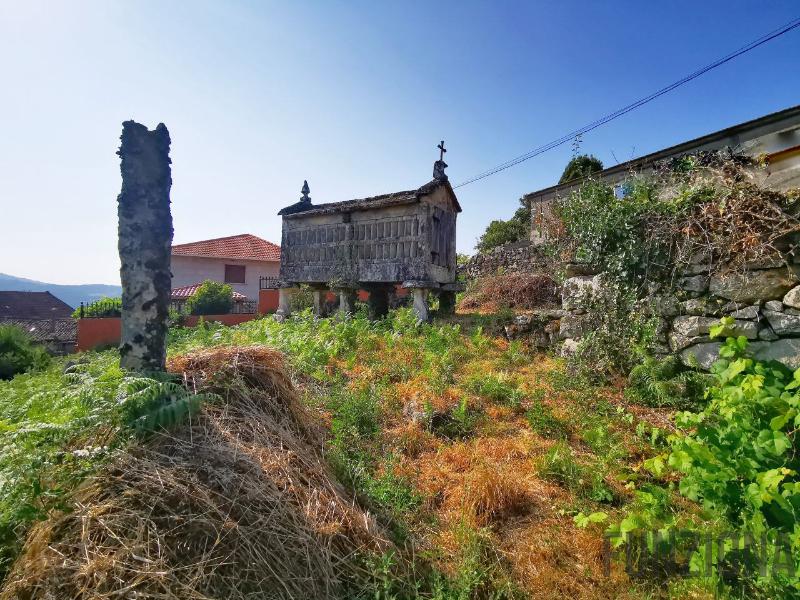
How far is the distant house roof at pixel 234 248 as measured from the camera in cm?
2280

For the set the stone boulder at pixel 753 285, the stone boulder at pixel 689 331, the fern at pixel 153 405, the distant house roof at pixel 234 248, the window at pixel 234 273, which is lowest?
the fern at pixel 153 405

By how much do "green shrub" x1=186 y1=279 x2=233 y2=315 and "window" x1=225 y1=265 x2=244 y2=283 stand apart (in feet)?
27.1

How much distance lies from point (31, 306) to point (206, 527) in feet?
105

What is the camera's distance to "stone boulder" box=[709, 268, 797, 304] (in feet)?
13.1

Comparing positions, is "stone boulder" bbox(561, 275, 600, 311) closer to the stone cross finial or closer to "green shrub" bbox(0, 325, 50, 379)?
the stone cross finial

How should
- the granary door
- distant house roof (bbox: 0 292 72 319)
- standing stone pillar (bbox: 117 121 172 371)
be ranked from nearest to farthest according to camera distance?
standing stone pillar (bbox: 117 121 172 371)
the granary door
distant house roof (bbox: 0 292 72 319)

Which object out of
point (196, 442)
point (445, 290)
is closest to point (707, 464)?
point (196, 442)

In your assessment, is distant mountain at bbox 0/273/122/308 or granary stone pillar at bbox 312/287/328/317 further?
distant mountain at bbox 0/273/122/308

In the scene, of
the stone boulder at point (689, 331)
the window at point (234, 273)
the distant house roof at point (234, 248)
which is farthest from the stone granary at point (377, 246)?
the window at point (234, 273)

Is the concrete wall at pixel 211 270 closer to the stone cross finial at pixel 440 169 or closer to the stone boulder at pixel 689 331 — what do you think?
the stone cross finial at pixel 440 169

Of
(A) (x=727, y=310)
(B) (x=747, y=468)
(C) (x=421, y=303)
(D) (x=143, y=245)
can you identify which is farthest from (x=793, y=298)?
(C) (x=421, y=303)

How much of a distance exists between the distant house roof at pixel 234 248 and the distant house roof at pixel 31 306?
27.8 ft

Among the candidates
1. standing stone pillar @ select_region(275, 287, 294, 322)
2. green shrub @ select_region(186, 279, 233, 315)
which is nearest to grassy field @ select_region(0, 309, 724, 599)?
standing stone pillar @ select_region(275, 287, 294, 322)

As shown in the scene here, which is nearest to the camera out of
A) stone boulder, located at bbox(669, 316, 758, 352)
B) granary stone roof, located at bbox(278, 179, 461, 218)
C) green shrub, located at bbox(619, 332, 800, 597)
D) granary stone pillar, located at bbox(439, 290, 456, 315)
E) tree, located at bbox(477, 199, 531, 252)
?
green shrub, located at bbox(619, 332, 800, 597)
